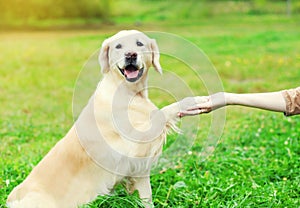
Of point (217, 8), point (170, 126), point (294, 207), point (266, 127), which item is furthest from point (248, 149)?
point (217, 8)

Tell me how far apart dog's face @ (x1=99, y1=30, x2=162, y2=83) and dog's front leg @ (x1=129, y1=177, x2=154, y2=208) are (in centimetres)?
76

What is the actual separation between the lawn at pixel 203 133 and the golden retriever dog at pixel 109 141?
0.24m

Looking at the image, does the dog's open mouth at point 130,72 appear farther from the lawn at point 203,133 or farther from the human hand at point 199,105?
the lawn at point 203,133

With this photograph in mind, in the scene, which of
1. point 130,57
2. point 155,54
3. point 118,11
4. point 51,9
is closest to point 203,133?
point 155,54

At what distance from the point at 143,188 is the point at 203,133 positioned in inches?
90.5

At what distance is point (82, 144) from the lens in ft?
11.4

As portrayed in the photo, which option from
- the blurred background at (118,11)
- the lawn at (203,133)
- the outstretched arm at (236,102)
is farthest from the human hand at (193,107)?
the blurred background at (118,11)

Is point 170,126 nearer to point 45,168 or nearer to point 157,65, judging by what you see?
point 157,65

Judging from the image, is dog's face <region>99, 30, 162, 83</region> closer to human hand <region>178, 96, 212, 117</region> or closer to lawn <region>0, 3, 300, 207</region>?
human hand <region>178, 96, 212, 117</region>

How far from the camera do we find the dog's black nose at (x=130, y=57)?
340 cm

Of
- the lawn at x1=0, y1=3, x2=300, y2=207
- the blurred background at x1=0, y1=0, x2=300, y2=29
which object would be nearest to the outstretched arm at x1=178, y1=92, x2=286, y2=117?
the lawn at x1=0, y1=3, x2=300, y2=207

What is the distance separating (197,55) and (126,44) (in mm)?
673

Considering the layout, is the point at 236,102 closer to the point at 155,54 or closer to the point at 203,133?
the point at 155,54

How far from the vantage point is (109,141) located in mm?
3471
